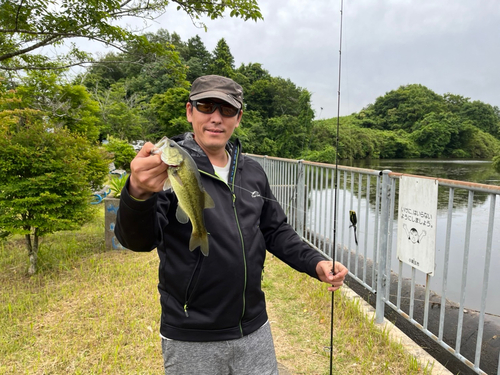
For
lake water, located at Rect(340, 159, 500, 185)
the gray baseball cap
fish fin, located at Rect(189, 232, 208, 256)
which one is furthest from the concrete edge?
lake water, located at Rect(340, 159, 500, 185)

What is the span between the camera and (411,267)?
3105 millimetres

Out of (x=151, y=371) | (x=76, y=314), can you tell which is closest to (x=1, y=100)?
(x=76, y=314)

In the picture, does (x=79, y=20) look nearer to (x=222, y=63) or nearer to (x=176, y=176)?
(x=176, y=176)

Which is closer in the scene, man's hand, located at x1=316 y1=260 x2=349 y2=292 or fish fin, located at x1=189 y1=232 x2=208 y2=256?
fish fin, located at x1=189 y1=232 x2=208 y2=256

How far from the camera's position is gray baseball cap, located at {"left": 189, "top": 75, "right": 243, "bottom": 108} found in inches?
59.8

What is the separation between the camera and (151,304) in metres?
3.84

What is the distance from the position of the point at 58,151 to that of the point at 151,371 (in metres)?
3.64

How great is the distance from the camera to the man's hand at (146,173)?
1.16m

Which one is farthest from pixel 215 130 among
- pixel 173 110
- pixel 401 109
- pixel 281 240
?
pixel 401 109

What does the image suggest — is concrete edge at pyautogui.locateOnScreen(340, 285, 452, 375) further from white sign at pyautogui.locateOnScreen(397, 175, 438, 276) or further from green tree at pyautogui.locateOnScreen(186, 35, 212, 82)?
green tree at pyautogui.locateOnScreen(186, 35, 212, 82)

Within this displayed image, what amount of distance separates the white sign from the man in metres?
1.52

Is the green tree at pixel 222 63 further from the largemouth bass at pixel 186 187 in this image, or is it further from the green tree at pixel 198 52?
the largemouth bass at pixel 186 187

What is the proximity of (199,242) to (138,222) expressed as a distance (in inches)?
9.9

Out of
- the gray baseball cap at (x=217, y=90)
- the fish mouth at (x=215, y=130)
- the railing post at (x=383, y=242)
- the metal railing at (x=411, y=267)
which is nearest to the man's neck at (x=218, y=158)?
the fish mouth at (x=215, y=130)
